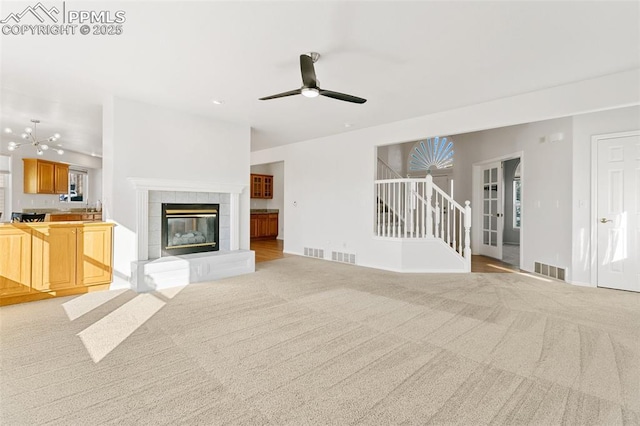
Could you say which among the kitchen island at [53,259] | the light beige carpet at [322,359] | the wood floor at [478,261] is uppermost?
the kitchen island at [53,259]

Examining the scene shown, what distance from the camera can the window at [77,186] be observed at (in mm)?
8617

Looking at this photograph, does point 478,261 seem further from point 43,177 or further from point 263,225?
point 43,177

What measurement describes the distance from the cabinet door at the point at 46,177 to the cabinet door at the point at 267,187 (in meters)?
5.51

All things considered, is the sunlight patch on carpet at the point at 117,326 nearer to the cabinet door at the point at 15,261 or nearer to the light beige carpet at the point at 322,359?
the light beige carpet at the point at 322,359

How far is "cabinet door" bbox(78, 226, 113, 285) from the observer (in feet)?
13.0

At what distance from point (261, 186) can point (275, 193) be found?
58 centimetres

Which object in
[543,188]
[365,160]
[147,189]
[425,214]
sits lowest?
[425,214]

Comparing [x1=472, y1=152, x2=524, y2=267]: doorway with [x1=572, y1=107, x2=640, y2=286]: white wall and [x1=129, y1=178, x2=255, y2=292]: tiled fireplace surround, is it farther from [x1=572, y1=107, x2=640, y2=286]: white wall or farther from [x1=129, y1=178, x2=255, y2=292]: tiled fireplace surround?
[x1=129, y1=178, x2=255, y2=292]: tiled fireplace surround

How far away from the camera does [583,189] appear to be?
448 centimetres

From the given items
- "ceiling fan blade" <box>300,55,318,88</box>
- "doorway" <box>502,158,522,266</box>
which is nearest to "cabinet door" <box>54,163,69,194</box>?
"ceiling fan blade" <box>300,55,318,88</box>

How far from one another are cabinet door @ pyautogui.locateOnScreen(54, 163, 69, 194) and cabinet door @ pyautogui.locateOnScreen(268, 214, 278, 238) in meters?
5.54

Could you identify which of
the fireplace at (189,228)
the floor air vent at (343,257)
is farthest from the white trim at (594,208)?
the fireplace at (189,228)

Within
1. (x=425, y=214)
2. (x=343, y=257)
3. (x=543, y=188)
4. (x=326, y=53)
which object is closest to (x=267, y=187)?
(x=343, y=257)

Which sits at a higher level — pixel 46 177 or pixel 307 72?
pixel 307 72
